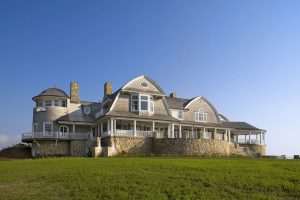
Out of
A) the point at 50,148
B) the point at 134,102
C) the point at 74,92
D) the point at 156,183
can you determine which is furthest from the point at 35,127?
the point at 156,183

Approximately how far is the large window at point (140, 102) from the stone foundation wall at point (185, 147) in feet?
13.3

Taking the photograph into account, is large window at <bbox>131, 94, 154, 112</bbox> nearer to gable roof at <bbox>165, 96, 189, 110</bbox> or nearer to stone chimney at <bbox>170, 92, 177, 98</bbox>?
gable roof at <bbox>165, 96, 189, 110</bbox>

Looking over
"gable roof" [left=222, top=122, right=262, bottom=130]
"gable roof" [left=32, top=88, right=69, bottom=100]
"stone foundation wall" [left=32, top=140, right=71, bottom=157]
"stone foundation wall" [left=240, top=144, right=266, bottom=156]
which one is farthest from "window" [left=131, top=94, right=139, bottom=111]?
"stone foundation wall" [left=240, top=144, right=266, bottom=156]

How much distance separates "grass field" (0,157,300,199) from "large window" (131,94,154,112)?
2048 centimetres

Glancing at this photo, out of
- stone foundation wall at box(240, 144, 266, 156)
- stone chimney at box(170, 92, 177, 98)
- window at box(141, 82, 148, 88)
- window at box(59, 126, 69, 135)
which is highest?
window at box(141, 82, 148, 88)

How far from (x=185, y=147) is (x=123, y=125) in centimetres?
826

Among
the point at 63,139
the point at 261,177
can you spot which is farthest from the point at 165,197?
the point at 63,139

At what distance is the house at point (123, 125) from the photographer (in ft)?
121

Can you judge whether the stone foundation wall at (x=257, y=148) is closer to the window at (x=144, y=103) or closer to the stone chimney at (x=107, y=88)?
the window at (x=144, y=103)

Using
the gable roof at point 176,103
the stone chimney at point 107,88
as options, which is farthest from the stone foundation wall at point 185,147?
the stone chimney at point 107,88

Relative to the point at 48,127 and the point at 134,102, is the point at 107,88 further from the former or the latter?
the point at 48,127

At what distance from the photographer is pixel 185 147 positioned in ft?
118

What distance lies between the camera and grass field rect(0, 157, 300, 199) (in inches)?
A: 557

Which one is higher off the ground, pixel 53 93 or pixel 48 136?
pixel 53 93
